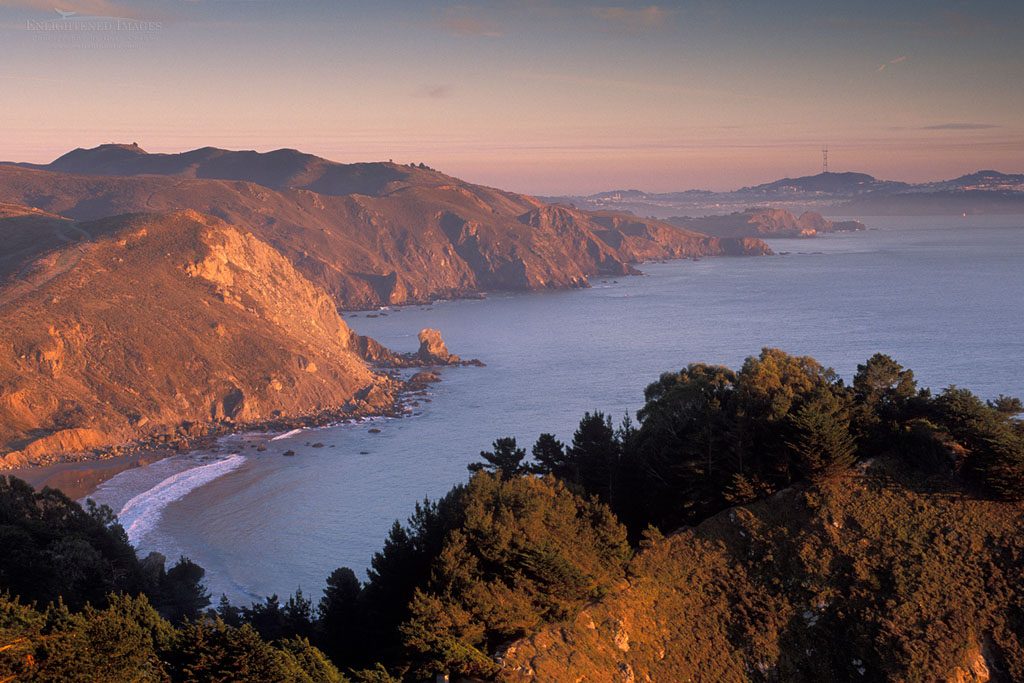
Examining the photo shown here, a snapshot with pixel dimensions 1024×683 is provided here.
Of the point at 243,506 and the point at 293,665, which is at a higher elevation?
the point at 293,665

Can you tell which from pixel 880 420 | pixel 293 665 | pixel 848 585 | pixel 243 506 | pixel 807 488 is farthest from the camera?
pixel 243 506

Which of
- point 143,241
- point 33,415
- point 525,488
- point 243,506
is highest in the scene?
point 143,241

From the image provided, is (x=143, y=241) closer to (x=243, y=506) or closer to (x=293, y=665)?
(x=243, y=506)

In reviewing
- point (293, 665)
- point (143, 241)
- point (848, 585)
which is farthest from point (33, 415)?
point (848, 585)

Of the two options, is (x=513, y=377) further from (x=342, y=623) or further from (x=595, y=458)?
(x=342, y=623)

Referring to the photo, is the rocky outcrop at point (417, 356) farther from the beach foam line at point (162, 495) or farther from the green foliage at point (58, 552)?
the green foliage at point (58, 552)

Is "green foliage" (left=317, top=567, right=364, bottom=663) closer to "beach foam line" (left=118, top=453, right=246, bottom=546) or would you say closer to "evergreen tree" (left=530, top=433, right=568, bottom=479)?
"evergreen tree" (left=530, top=433, right=568, bottom=479)

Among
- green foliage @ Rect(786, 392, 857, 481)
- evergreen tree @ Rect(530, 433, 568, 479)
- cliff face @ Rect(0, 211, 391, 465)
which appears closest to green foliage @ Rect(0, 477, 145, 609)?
evergreen tree @ Rect(530, 433, 568, 479)

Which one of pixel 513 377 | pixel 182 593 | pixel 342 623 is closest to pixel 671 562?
pixel 342 623
